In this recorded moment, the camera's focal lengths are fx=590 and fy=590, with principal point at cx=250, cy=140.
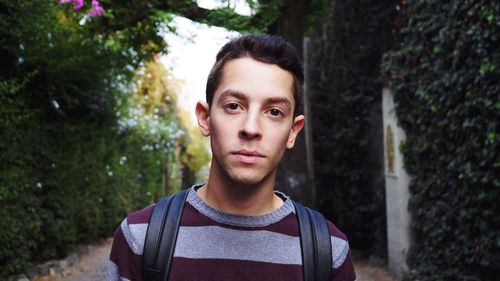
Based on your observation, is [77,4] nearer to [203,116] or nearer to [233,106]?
[203,116]

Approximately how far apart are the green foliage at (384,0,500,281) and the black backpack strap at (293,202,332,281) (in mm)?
3546

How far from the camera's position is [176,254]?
1.66 m

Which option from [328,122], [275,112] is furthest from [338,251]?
[328,122]

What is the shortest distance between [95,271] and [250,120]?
23.3ft

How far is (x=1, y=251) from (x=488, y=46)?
543 cm

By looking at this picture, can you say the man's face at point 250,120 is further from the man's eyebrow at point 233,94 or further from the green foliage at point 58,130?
the green foliage at point 58,130

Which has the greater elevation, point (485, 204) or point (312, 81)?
point (312, 81)

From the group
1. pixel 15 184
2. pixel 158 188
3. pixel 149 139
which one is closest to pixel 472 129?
pixel 15 184

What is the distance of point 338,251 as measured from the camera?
5.67ft

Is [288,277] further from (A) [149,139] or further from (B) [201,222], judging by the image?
(A) [149,139]

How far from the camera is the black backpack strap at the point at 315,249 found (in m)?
1.67

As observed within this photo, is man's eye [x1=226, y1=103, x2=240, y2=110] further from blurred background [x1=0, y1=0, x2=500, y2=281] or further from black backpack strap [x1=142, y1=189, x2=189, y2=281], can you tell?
blurred background [x1=0, y1=0, x2=500, y2=281]

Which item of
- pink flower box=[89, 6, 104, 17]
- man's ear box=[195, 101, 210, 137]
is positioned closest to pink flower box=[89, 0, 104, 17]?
pink flower box=[89, 6, 104, 17]

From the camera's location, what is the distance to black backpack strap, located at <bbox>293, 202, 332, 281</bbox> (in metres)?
1.67
